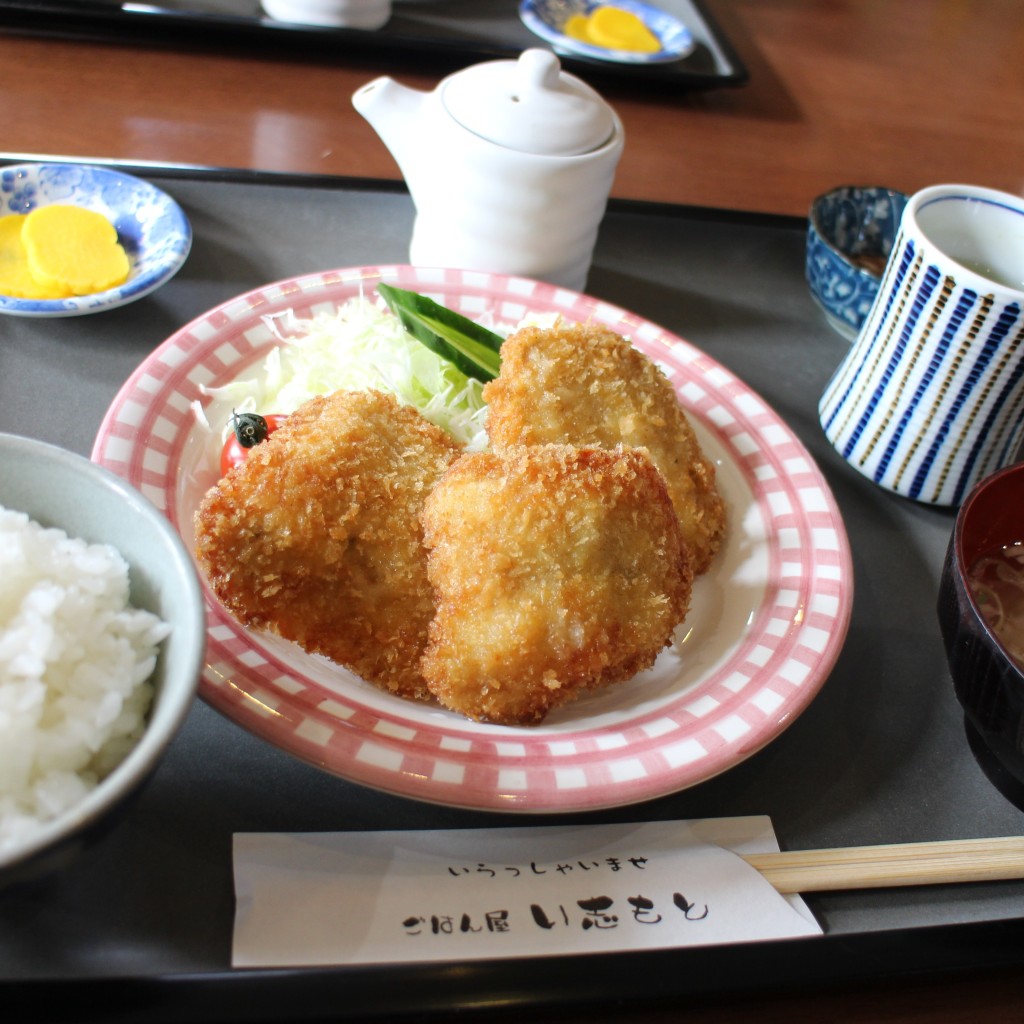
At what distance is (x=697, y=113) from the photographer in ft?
10.4

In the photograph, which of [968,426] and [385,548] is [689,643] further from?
[968,426]

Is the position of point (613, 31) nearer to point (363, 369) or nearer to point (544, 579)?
point (363, 369)

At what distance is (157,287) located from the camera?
1.95 m

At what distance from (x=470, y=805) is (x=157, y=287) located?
1430 millimetres

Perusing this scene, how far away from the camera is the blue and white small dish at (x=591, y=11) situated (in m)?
3.05

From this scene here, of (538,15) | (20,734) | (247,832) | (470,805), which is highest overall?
(538,15)

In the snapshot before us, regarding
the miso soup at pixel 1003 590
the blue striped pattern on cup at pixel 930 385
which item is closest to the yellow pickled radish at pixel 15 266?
the blue striped pattern on cup at pixel 930 385

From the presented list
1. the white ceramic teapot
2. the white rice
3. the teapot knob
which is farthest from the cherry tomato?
the teapot knob

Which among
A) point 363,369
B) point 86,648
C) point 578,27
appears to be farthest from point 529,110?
point 578,27

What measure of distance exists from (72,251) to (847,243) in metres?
1.99

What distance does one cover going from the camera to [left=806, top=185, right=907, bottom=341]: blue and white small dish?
7.41 feet

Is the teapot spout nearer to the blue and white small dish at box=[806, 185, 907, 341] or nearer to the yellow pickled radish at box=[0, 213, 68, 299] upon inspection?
the yellow pickled radish at box=[0, 213, 68, 299]

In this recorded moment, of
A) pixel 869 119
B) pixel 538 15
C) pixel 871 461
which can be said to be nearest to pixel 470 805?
pixel 871 461

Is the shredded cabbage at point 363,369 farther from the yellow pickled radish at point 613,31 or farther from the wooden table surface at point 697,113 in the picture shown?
the yellow pickled radish at point 613,31
